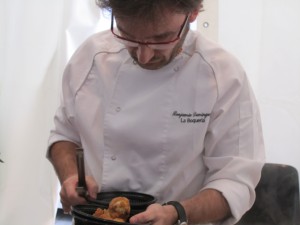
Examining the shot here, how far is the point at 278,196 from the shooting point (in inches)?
55.1

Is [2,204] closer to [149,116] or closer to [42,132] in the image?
[42,132]

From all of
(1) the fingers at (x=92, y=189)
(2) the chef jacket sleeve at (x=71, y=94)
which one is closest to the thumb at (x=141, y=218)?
(1) the fingers at (x=92, y=189)

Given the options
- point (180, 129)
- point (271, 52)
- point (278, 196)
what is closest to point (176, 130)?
point (180, 129)

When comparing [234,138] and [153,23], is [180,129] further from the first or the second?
[153,23]

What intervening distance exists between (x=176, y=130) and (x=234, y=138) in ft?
0.45

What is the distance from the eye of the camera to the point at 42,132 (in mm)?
1833

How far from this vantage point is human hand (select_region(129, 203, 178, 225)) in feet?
2.47

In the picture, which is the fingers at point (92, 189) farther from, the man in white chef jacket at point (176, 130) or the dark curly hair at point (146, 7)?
the dark curly hair at point (146, 7)

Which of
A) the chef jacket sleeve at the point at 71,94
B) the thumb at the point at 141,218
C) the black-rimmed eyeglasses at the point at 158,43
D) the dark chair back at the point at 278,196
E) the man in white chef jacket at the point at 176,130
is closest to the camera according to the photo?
the thumb at the point at 141,218

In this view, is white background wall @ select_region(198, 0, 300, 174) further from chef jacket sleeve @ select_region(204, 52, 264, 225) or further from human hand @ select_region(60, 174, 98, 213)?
human hand @ select_region(60, 174, 98, 213)

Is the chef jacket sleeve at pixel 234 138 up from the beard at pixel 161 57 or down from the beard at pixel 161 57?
down

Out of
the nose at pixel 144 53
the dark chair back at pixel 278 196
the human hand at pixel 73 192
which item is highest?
the nose at pixel 144 53

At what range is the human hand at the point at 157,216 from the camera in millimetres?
753

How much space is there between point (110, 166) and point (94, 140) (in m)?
0.08
